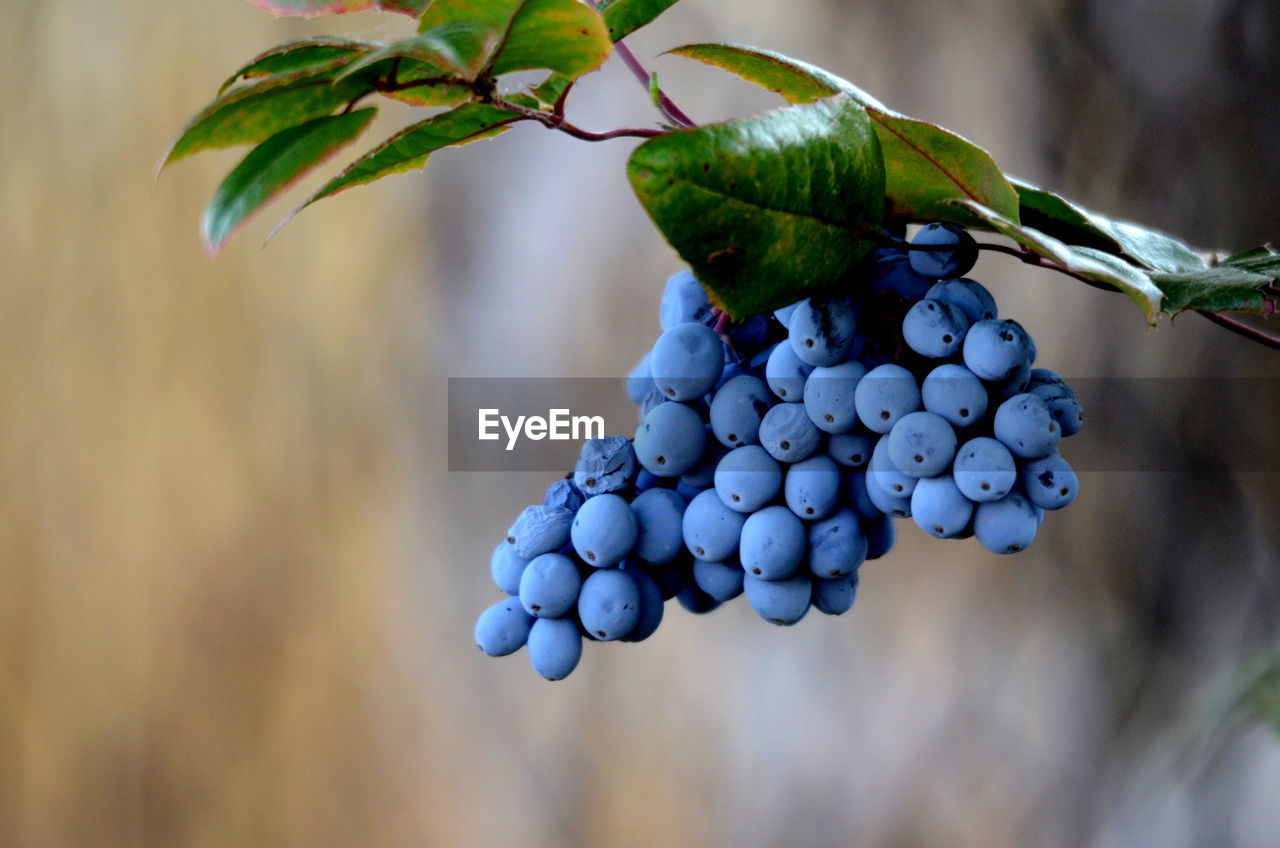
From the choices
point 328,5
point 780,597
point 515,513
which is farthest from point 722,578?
point 515,513

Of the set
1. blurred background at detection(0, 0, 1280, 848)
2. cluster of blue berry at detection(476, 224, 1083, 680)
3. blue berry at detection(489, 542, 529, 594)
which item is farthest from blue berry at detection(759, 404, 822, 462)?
blurred background at detection(0, 0, 1280, 848)

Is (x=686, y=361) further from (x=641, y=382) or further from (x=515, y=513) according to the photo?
(x=515, y=513)

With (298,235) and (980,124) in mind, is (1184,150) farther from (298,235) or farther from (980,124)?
(298,235)

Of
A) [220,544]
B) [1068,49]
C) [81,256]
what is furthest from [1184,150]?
[81,256]

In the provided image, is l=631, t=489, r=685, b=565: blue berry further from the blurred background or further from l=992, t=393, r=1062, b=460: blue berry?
the blurred background

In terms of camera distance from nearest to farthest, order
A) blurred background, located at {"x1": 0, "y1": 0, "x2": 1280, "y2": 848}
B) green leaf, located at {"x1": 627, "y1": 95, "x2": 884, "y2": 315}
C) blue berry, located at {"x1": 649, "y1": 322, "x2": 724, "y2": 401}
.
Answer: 1. green leaf, located at {"x1": 627, "y1": 95, "x2": 884, "y2": 315}
2. blue berry, located at {"x1": 649, "y1": 322, "x2": 724, "y2": 401}
3. blurred background, located at {"x1": 0, "y1": 0, "x2": 1280, "y2": 848}

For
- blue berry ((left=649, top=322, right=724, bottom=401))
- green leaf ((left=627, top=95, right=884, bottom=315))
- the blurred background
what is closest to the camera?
green leaf ((left=627, top=95, right=884, bottom=315))

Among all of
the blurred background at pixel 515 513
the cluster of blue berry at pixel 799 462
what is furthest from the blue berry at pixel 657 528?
the blurred background at pixel 515 513

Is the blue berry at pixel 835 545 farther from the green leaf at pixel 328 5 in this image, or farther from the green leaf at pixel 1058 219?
the green leaf at pixel 328 5
